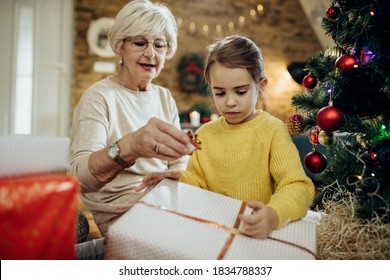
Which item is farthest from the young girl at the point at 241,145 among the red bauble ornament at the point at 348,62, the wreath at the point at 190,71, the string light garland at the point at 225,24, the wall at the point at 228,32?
the string light garland at the point at 225,24

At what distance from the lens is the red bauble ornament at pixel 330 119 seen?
0.83 metres

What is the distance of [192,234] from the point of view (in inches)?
25.8

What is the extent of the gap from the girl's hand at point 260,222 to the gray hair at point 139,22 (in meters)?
0.74

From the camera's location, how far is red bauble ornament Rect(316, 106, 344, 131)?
83 cm

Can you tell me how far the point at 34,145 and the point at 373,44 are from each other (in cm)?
74

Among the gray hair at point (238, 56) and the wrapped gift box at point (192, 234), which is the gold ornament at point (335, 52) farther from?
the wrapped gift box at point (192, 234)

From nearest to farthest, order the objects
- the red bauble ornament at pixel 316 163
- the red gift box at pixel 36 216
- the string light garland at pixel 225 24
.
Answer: the red gift box at pixel 36 216 → the red bauble ornament at pixel 316 163 → the string light garland at pixel 225 24

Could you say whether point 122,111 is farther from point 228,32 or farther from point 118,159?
point 228,32

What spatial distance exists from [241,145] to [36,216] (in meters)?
0.56

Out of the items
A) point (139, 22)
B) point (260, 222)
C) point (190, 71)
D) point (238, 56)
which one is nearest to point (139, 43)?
point (139, 22)

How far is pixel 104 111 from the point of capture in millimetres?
1143

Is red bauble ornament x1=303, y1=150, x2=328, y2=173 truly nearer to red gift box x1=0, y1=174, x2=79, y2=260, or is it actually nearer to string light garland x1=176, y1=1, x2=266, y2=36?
red gift box x1=0, y1=174, x2=79, y2=260

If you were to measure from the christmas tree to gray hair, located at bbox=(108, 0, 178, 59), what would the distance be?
522mm

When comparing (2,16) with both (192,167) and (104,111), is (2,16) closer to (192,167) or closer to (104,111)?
(104,111)
